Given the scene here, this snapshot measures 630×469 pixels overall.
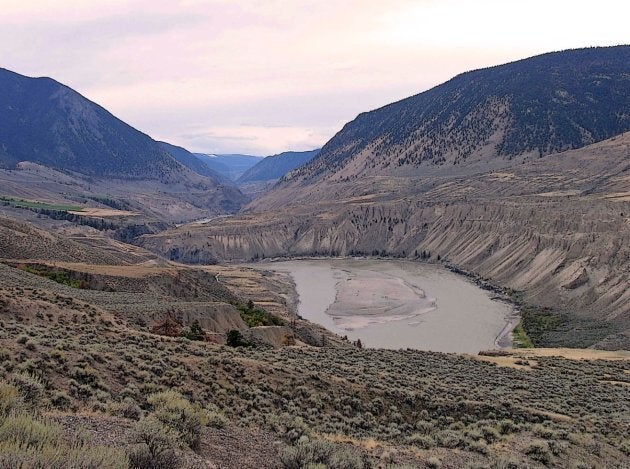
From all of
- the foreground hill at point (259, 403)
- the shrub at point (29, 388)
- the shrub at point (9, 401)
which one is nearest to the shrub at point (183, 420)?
the foreground hill at point (259, 403)

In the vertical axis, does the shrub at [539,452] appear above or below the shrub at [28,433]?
below

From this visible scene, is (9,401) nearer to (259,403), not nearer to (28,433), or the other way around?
(28,433)

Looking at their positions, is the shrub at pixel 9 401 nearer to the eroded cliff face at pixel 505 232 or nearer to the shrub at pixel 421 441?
the shrub at pixel 421 441

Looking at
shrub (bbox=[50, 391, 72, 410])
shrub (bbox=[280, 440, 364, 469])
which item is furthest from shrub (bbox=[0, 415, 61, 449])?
shrub (bbox=[280, 440, 364, 469])

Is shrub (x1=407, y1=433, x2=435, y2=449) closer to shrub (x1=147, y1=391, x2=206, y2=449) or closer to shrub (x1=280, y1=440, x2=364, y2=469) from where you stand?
shrub (x1=280, y1=440, x2=364, y2=469)

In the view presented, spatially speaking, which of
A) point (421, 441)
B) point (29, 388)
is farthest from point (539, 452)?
point (29, 388)

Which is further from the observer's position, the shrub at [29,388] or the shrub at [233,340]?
the shrub at [233,340]
